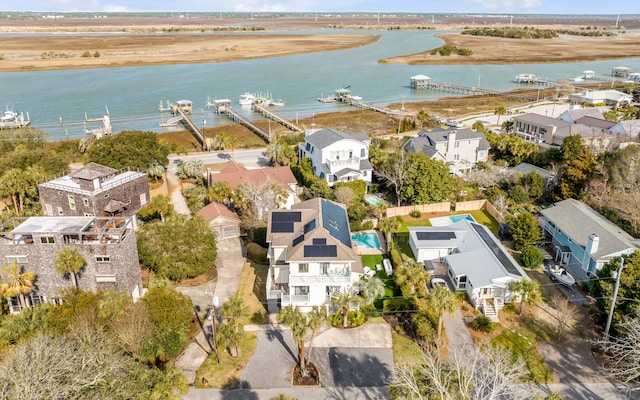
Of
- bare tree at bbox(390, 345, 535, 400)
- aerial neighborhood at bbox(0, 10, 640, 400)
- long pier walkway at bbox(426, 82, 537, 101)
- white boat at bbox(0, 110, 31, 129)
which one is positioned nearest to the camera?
bare tree at bbox(390, 345, 535, 400)

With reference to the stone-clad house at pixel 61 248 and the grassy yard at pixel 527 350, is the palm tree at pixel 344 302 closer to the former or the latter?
the grassy yard at pixel 527 350

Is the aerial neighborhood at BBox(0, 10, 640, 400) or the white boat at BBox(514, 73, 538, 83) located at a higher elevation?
the white boat at BBox(514, 73, 538, 83)

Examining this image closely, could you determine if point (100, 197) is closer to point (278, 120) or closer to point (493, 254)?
point (493, 254)

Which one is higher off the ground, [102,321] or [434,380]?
[434,380]

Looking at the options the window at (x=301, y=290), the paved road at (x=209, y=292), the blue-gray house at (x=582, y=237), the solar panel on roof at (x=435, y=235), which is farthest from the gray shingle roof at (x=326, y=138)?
the window at (x=301, y=290)

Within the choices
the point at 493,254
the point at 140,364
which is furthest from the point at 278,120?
the point at 140,364

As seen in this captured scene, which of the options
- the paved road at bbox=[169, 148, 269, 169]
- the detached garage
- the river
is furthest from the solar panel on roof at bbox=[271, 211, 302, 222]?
the river

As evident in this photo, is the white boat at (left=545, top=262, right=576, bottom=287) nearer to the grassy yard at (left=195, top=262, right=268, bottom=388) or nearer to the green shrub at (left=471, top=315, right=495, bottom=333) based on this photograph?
the green shrub at (left=471, top=315, right=495, bottom=333)
